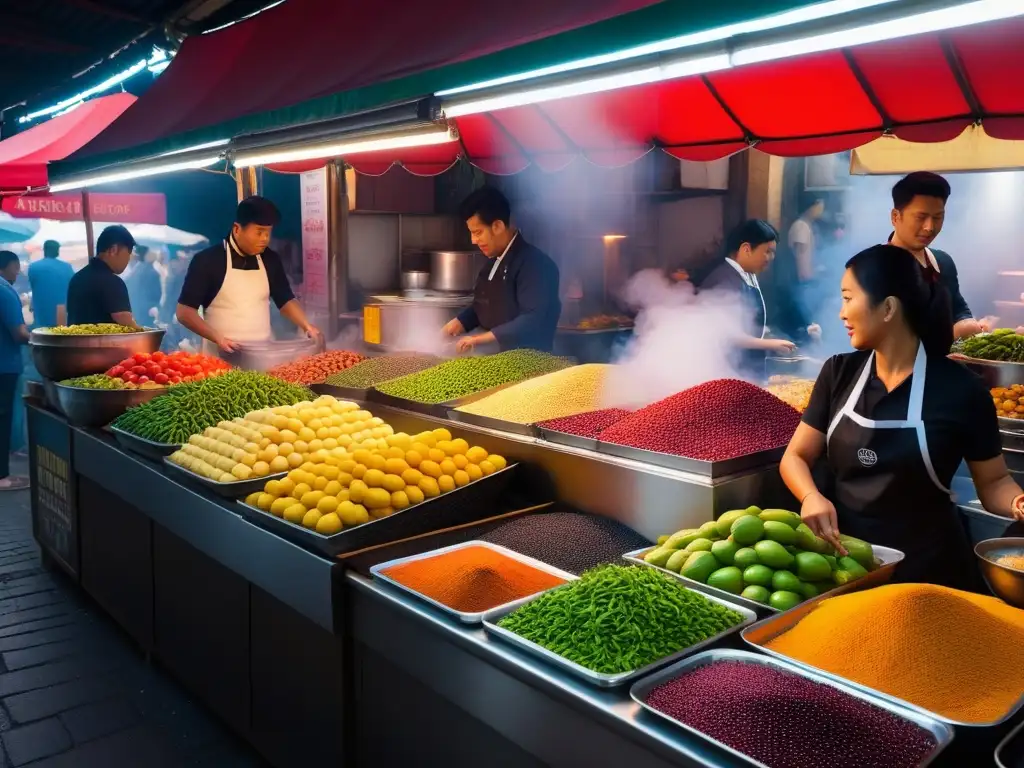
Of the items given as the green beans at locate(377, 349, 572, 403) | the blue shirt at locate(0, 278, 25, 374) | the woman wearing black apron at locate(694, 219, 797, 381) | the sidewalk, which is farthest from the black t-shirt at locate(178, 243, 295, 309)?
the woman wearing black apron at locate(694, 219, 797, 381)

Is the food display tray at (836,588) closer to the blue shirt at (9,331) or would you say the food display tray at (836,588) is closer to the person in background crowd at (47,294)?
the blue shirt at (9,331)

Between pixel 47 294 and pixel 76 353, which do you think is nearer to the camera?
pixel 76 353

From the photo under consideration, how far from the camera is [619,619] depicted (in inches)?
72.0

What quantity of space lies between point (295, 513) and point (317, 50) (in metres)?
2.95

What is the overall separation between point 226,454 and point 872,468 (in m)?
2.22

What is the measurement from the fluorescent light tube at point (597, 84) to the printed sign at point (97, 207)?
6.79 m

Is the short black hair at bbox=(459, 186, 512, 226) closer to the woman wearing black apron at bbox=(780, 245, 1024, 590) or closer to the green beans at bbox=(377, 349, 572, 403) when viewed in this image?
the green beans at bbox=(377, 349, 572, 403)

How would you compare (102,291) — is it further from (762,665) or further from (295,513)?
(762,665)

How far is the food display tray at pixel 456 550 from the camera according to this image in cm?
200

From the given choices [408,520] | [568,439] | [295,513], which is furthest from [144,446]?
[568,439]

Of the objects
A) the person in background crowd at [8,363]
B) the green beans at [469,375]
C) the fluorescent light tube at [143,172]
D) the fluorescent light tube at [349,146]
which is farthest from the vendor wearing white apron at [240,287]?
the person in background crowd at [8,363]

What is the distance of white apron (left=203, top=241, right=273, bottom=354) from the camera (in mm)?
5637

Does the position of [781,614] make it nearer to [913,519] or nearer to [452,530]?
[913,519]

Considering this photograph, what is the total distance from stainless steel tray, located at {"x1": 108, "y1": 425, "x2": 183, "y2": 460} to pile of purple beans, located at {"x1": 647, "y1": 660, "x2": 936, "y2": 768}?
2.47 m
